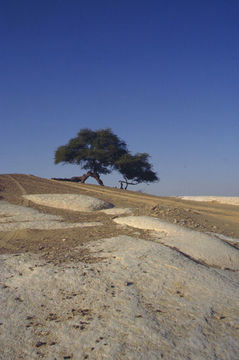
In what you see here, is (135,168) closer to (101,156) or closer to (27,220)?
(101,156)

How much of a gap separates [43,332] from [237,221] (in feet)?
22.4

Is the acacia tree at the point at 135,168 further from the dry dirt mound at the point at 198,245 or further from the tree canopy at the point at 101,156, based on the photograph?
the dry dirt mound at the point at 198,245

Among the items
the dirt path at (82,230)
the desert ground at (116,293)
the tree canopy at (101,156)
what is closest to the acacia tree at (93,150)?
the tree canopy at (101,156)

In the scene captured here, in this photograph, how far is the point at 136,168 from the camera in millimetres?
22875

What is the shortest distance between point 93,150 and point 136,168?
340 centimetres

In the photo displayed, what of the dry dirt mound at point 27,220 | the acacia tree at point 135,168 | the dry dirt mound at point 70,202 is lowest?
the dry dirt mound at point 27,220

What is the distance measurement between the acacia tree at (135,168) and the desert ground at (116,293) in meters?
16.0

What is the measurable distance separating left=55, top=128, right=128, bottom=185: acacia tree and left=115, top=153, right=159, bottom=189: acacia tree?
69 cm

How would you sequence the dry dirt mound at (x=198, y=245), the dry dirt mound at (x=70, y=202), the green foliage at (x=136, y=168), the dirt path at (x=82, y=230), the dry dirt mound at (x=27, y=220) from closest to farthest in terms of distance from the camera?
1. the dry dirt mound at (x=198, y=245)
2. the dirt path at (x=82, y=230)
3. the dry dirt mound at (x=27, y=220)
4. the dry dirt mound at (x=70, y=202)
5. the green foliage at (x=136, y=168)

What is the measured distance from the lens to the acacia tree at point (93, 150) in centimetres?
2230

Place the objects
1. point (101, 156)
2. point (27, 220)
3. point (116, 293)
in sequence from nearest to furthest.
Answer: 1. point (116, 293)
2. point (27, 220)
3. point (101, 156)

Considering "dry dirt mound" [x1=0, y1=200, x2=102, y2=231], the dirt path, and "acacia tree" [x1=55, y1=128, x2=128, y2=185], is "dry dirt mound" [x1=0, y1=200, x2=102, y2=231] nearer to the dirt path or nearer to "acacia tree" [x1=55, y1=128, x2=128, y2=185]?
the dirt path

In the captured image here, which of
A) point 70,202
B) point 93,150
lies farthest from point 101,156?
point 70,202

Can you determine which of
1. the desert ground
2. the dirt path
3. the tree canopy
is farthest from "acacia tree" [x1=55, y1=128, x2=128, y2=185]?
the desert ground
